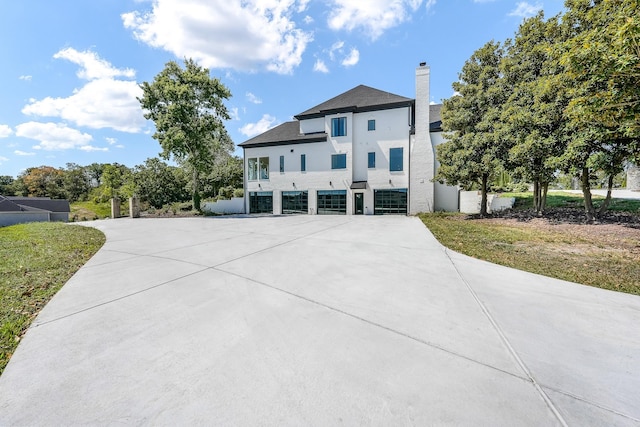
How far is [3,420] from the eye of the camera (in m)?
1.90

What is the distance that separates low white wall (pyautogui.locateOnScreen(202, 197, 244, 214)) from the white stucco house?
93 cm

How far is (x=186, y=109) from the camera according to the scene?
2153 centimetres

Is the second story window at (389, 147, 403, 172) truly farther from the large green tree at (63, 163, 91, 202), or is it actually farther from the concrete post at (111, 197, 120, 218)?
the large green tree at (63, 163, 91, 202)

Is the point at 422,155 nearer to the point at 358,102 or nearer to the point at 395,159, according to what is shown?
the point at 395,159

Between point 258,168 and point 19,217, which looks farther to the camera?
point 258,168

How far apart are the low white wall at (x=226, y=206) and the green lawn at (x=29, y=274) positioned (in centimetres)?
1658

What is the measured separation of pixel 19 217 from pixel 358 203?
3151 centimetres

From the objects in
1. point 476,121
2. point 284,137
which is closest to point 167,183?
point 284,137

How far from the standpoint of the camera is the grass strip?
16.7 ft

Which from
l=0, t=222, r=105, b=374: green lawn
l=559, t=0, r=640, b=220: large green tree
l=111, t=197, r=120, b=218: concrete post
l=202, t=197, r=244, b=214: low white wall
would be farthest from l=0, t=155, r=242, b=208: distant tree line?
l=559, t=0, r=640, b=220: large green tree

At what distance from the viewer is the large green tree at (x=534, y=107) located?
11977 millimetres

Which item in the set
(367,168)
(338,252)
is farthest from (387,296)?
(367,168)

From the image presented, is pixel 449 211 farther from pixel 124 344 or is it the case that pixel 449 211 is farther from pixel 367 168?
pixel 124 344

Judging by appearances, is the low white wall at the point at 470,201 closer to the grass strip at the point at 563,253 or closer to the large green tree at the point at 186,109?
the grass strip at the point at 563,253
